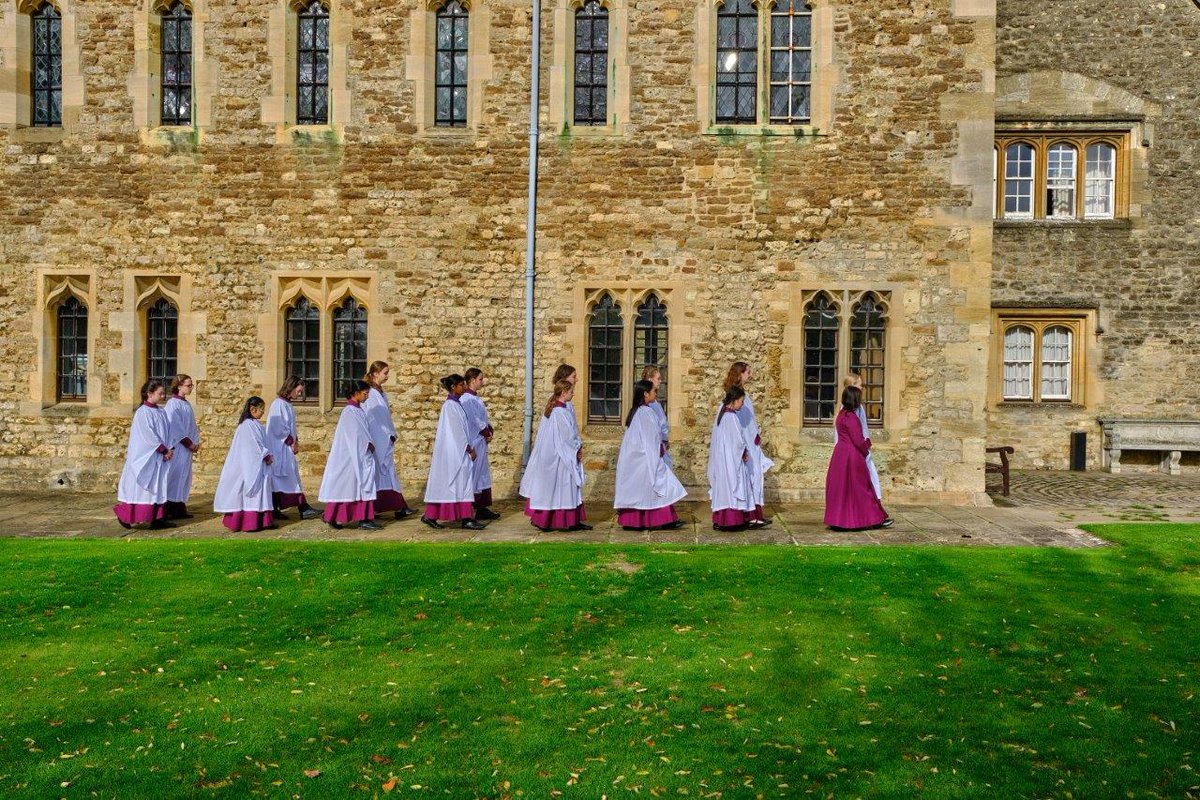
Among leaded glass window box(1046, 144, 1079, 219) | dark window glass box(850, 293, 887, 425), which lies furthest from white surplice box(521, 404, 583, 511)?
leaded glass window box(1046, 144, 1079, 219)

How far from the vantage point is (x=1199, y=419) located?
1977 cm

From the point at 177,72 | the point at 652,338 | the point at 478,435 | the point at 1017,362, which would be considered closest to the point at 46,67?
the point at 177,72

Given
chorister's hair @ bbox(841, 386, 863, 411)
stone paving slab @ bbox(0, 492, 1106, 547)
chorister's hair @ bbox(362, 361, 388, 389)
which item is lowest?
stone paving slab @ bbox(0, 492, 1106, 547)

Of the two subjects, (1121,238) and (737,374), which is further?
(1121,238)

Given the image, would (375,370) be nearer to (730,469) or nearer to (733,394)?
(733,394)

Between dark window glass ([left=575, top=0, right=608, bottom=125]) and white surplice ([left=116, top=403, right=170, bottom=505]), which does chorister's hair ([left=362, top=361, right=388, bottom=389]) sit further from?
dark window glass ([left=575, top=0, right=608, bottom=125])

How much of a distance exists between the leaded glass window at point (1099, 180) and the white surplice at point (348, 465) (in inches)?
642

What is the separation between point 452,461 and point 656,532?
2618mm

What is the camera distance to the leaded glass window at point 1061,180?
2059cm

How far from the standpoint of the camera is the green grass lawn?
487 cm

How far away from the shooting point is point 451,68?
14805 millimetres

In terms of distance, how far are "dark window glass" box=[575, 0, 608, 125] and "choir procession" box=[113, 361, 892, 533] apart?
4853 mm

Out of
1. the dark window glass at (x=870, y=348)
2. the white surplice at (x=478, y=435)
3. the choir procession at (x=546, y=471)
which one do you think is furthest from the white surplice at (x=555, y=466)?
the dark window glass at (x=870, y=348)

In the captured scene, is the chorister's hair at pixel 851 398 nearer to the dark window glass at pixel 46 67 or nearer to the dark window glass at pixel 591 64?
the dark window glass at pixel 591 64
